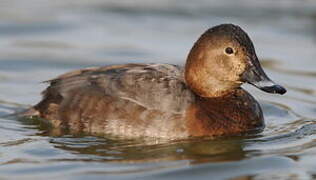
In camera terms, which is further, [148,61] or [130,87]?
[148,61]

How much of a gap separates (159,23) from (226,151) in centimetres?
506

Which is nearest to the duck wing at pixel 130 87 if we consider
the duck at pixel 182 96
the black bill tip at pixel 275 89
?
the duck at pixel 182 96

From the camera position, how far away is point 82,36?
11.2 m

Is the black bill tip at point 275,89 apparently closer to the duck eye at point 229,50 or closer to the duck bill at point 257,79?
the duck bill at point 257,79

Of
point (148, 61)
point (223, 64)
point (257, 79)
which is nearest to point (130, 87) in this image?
point (223, 64)

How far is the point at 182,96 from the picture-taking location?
7.27 m

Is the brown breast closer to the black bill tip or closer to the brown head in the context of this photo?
the brown head

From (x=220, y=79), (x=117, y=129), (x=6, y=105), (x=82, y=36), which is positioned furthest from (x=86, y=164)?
(x=82, y=36)

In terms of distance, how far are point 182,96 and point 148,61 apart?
2.83m

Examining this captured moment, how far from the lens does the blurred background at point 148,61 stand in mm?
6496

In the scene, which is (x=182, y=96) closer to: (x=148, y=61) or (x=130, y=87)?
(x=130, y=87)

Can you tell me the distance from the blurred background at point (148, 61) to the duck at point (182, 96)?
0.18 metres

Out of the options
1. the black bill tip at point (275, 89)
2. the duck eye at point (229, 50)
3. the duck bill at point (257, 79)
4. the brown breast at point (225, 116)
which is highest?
the duck eye at point (229, 50)

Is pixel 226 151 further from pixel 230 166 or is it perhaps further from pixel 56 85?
pixel 56 85
